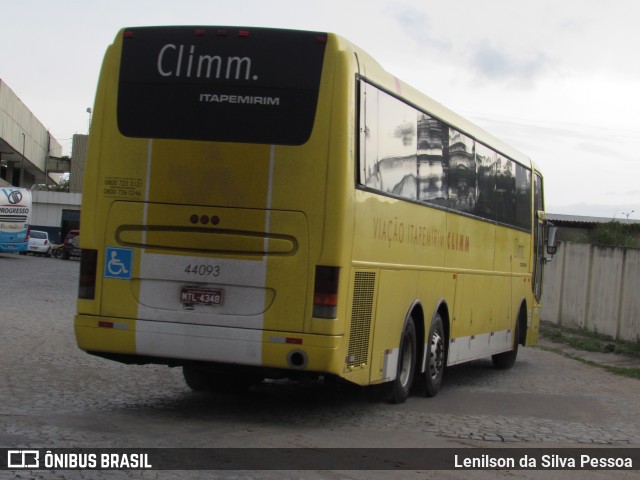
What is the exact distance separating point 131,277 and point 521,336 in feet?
36.1

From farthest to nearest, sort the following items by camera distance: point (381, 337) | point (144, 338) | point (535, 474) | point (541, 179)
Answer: point (541, 179)
point (381, 337)
point (144, 338)
point (535, 474)

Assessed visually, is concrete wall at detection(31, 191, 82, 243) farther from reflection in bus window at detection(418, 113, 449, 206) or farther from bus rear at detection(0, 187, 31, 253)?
reflection in bus window at detection(418, 113, 449, 206)

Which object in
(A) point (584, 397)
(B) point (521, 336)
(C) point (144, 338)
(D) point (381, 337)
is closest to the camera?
(C) point (144, 338)

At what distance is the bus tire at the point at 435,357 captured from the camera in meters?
12.6

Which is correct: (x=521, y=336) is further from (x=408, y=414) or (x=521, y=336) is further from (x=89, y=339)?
(x=89, y=339)

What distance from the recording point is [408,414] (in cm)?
1116

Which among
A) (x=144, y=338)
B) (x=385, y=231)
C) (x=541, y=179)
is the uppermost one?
(x=541, y=179)

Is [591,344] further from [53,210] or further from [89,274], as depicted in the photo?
[53,210]

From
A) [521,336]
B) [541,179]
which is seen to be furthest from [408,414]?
[541,179]

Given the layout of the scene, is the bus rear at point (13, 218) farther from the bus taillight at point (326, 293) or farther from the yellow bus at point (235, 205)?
the bus taillight at point (326, 293)

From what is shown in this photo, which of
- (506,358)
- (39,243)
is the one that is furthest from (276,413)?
(39,243)

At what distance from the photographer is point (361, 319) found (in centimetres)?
998

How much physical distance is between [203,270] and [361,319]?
1.62 meters

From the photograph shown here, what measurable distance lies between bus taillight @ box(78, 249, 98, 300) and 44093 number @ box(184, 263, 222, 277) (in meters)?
0.94
